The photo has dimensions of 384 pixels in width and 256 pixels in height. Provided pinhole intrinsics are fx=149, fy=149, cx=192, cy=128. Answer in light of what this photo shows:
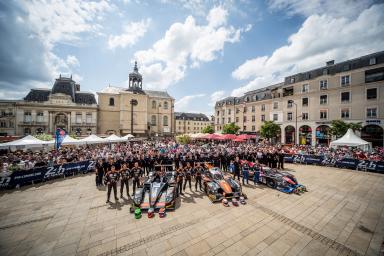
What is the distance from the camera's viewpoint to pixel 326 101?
29000 millimetres

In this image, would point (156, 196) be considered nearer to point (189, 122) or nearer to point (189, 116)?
point (189, 122)

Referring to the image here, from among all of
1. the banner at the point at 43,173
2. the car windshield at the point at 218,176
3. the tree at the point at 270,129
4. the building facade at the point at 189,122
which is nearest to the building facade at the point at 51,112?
the banner at the point at 43,173

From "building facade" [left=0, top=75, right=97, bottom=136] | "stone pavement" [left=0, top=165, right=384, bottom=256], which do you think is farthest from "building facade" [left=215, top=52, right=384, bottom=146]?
"building facade" [left=0, top=75, right=97, bottom=136]

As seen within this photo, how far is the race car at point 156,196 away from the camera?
7.13 m

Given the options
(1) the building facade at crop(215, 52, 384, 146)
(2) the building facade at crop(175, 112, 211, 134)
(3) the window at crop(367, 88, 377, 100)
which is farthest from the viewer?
(2) the building facade at crop(175, 112, 211, 134)

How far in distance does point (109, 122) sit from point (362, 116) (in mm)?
59741

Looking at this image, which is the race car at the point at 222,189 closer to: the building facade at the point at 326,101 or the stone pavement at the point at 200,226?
the stone pavement at the point at 200,226

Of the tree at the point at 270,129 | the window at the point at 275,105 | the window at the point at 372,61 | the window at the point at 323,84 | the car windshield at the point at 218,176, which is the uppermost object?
the window at the point at 372,61

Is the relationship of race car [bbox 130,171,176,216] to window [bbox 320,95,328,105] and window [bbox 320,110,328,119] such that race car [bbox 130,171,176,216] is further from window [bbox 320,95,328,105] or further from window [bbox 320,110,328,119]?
window [bbox 320,95,328,105]

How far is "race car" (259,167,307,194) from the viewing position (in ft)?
30.7

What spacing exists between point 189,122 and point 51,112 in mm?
59978

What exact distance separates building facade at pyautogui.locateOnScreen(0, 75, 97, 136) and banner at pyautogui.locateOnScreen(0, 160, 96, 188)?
36.5 meters

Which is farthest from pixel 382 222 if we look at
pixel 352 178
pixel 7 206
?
pixel 7 206

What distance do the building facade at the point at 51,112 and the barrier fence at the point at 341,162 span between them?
50200mm
